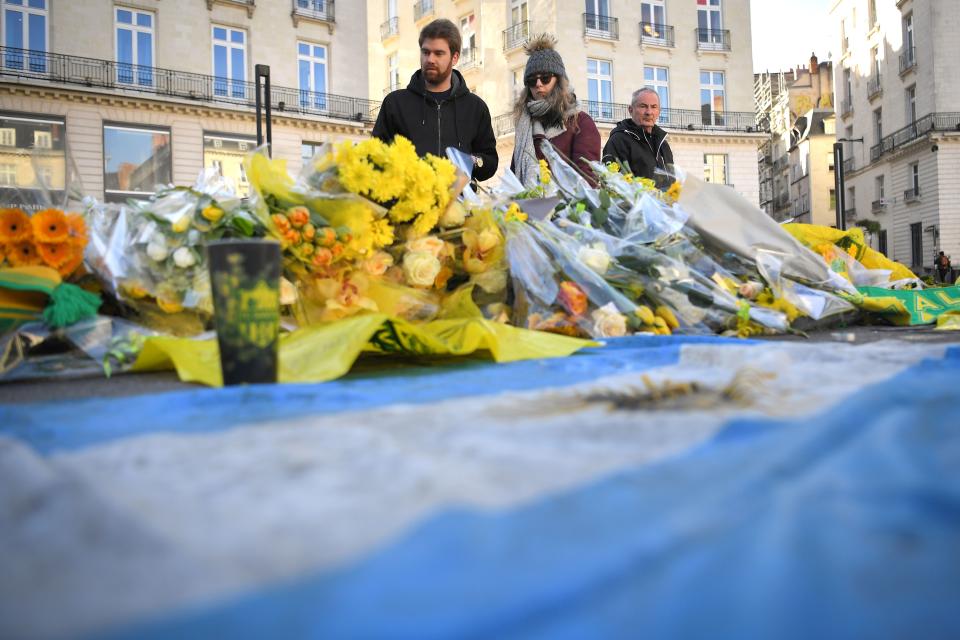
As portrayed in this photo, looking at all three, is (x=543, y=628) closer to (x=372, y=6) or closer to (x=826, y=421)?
(x=826, y=421)

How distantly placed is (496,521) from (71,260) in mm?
2687

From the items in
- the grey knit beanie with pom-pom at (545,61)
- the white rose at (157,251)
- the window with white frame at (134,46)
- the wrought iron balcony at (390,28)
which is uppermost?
the wrought iron balcony at (390,28)

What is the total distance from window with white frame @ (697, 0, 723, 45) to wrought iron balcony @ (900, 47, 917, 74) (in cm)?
754

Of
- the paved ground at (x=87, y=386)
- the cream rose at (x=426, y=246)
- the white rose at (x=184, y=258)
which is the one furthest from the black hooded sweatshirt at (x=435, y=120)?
the paved ground at (x=87, y=386)

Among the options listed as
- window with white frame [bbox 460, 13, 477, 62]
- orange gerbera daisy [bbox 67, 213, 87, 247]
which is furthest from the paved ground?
window with white frame [bbox 460, 13, 477, 62]

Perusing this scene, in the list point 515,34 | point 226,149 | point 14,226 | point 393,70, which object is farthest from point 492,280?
point 393,70

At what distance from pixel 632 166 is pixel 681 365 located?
369 cm

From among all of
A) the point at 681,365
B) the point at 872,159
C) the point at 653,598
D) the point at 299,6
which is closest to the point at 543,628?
the point at 653,598

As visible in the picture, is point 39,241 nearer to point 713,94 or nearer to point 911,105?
point 713,94

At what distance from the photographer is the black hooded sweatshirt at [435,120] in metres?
4.67

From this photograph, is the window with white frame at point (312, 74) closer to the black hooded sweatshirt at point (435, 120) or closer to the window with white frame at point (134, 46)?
the window with white frame at point (134, 46)

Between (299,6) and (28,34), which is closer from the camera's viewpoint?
(28,34)

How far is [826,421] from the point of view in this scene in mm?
1319

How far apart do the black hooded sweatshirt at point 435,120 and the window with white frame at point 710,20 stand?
23.3 m
